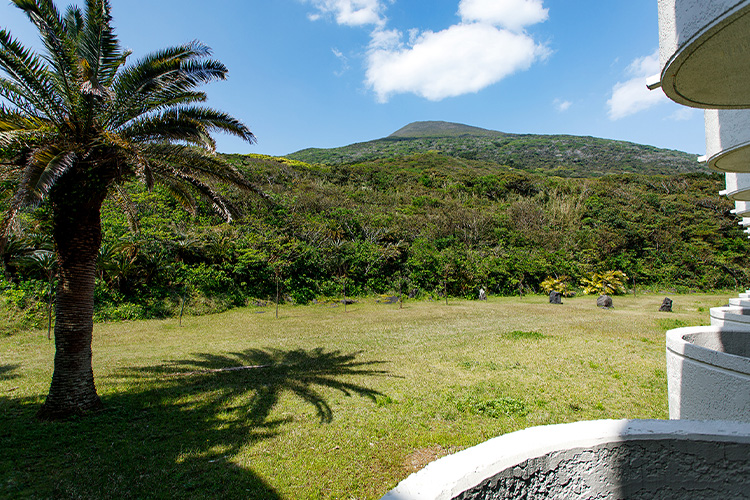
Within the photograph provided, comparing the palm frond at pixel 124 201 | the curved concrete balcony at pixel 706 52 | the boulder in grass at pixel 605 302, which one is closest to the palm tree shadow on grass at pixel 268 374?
the palm frond at pixel 124 201

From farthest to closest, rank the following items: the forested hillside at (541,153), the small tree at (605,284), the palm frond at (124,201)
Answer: the forested hillside at (541,153), the small tree at (605,284), the palm frond at (124,201)

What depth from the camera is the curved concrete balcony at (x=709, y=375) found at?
3217mm

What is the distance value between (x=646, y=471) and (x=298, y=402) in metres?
4.98

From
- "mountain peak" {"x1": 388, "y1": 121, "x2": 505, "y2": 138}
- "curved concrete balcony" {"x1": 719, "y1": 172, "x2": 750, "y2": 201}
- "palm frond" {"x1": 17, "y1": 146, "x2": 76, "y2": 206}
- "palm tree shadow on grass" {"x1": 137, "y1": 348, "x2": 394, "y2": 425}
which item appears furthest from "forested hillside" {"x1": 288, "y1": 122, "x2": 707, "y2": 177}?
"palm frond" {"x1": 17, "y1": 146, "x2": 76, "y2": 206}

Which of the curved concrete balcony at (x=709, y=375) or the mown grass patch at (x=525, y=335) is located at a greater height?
the curved concrete balcony at (x=709, y=375)

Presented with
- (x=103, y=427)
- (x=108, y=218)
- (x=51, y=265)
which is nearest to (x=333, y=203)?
(x=108, y=218)

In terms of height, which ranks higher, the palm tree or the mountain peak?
the mountain peak

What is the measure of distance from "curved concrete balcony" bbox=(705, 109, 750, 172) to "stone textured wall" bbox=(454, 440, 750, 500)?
11.7ft

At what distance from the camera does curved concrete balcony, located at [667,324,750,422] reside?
3217 millimetres

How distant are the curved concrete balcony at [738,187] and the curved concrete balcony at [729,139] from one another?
0.81 meters

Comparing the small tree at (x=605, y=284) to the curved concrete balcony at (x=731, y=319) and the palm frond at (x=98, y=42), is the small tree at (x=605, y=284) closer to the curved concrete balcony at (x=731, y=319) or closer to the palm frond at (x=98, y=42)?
the curved concrete balcony at (x=731, y=319)

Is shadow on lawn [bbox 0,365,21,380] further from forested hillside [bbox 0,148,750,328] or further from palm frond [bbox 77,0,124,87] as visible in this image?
palm frond [bbox 77,0,124,87]

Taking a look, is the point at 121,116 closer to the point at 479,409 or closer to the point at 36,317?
the point at 479,409

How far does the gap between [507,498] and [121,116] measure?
24.0 feet
